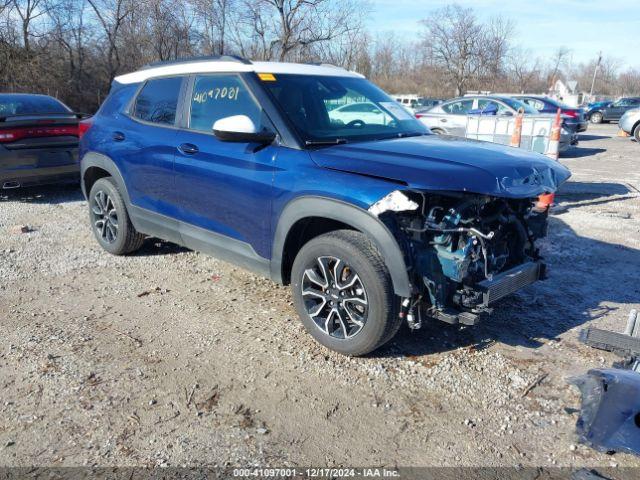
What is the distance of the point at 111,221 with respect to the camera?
18.9ft

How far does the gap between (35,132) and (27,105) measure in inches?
48.9

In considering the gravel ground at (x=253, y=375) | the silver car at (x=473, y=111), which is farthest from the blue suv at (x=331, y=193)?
the silver car at (x=473, y=111)

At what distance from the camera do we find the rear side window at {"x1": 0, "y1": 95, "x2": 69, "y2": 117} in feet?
27.9

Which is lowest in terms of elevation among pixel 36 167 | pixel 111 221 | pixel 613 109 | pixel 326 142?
pixel 613 109

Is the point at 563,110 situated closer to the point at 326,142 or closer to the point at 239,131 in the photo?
the point at 326,142

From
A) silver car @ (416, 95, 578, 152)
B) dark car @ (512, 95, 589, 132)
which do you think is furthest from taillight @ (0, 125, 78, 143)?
dark car @ (512, 95, 589, 132)

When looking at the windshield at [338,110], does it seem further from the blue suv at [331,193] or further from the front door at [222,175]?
the front door at [222,175]

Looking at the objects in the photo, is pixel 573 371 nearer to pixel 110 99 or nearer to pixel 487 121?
pixel 110 99

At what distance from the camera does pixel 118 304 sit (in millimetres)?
4684

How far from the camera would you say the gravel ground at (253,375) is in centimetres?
290

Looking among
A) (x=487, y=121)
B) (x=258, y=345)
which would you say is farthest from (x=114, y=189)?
(x=487, y=121)

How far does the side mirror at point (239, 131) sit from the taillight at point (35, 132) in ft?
17.1

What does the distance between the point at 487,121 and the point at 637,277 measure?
550 centimetres

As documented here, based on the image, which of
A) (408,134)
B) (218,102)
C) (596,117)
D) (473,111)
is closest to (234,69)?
(218,102)
